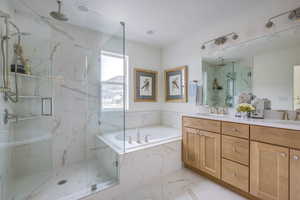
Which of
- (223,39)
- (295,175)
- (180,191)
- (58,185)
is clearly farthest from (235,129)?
(58,185)

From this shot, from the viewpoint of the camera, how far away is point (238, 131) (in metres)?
1.58

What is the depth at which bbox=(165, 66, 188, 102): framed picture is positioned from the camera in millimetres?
2734

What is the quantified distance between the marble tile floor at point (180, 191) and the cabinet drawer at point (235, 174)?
16cm

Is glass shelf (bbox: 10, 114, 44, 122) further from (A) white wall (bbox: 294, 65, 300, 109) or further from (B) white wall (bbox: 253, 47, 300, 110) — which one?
(A) white wall (bbox: 294, 65, 300, 109)

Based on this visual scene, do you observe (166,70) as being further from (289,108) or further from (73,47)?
(289,108)

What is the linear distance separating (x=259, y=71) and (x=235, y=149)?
1.11 meters

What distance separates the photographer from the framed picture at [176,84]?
2734mm

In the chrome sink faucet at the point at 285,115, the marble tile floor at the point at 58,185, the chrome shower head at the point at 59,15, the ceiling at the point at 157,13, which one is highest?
the ceiling at the point at 157,13

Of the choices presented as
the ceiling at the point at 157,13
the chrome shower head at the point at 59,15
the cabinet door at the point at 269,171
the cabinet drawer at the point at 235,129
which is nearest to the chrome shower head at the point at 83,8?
the ceiling at the point at 157,13

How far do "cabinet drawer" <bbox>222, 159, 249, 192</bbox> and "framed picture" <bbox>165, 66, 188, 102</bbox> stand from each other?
137 cm

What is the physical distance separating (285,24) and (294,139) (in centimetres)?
135

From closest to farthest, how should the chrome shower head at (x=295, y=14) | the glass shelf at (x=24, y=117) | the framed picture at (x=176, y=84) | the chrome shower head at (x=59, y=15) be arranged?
the chrome shower head at (x=295, y=14), the glass shelf at (x=24, y=117), the chrome shower head at (x=59, y=15), the framed picture at (x=176, y=84)

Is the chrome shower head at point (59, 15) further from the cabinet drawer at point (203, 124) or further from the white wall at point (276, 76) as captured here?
the white wall at point (276, 76)

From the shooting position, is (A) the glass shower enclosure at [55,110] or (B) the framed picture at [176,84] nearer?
(A) the glass shower enclosure at [55,110]
